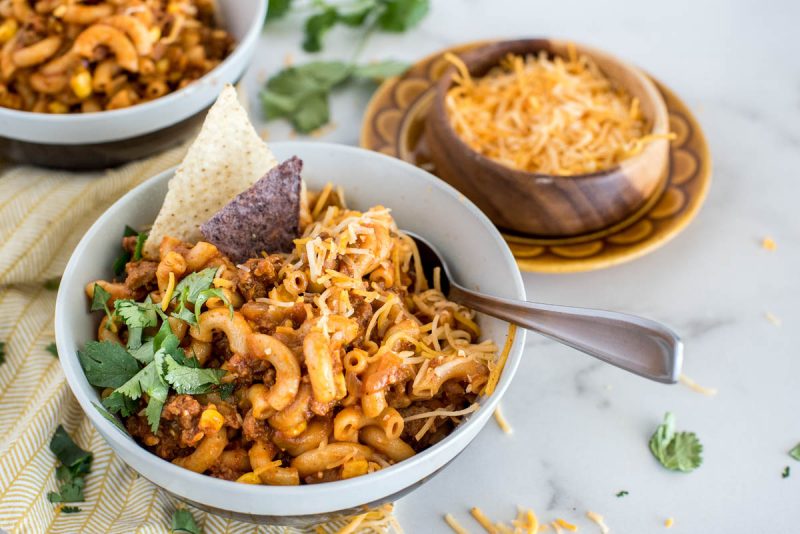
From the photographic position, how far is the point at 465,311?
208 centimetres

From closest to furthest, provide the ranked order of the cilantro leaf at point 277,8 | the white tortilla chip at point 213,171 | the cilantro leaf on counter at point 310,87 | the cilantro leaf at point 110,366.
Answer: the cilantro leaf at point 110,366
the white tortilla chip at point 213,171
the cilantro leaf on counter at point 310,87
the cilantro leaf at point 277,8

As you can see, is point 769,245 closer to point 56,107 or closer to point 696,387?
point 696,387

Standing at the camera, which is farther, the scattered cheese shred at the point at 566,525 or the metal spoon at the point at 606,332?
the scattered cheese shred at the point at 566,525

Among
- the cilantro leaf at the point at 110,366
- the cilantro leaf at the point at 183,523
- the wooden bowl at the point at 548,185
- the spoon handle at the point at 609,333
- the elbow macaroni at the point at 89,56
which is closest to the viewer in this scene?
the spoon handle at the point at 609,333

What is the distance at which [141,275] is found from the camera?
195 cm

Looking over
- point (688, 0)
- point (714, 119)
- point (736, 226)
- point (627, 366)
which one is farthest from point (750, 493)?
point (688, 0)

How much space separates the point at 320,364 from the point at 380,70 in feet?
5.96

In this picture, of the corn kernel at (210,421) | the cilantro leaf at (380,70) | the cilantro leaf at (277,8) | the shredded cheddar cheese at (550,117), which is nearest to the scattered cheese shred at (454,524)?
the corn kernel at (210,421)

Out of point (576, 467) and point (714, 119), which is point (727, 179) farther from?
point (576, 467)

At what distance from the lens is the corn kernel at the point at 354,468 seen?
1688mm

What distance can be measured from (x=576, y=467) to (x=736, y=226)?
1.16 metres

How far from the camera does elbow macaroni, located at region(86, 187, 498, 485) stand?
1.70 m

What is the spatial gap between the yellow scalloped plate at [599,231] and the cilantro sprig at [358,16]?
0.43 metres

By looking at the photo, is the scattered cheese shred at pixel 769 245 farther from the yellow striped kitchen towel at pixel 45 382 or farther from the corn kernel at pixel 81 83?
the corn kernel at pixel 81 83
